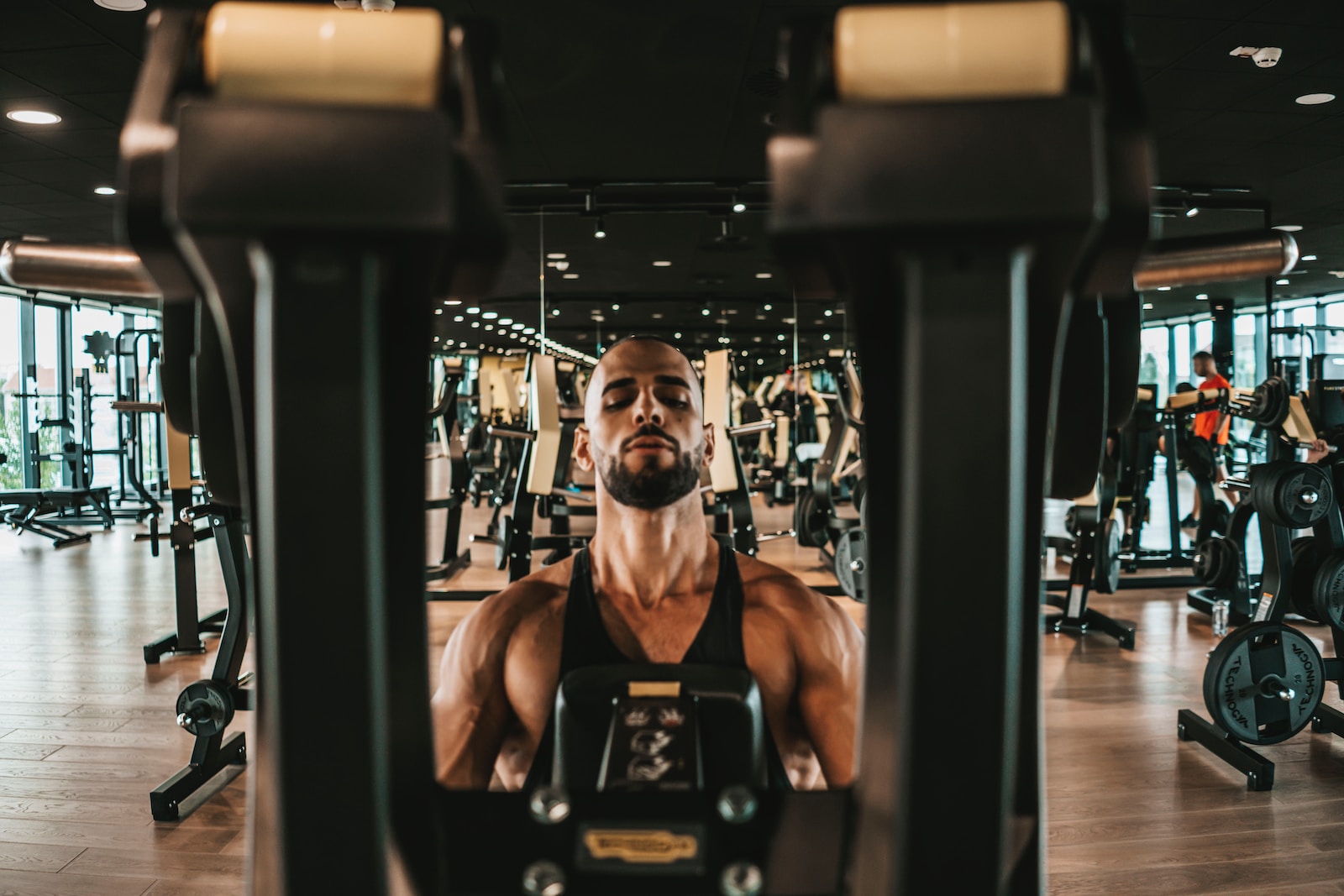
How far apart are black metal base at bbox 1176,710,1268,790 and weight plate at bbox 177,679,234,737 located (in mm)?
3391

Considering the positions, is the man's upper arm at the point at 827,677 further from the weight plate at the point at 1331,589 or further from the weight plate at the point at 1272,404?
the weight plate at the point at 1272,404

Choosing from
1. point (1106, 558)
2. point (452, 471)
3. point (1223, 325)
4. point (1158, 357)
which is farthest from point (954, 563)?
point (1158, 357)

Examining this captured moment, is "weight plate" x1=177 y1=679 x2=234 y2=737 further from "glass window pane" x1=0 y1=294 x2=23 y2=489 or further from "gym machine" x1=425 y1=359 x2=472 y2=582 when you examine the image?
"glass window pane" x1=0 y1=294 x2=23 y2=489

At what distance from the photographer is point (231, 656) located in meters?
3.08

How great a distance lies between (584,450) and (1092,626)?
14.6ft

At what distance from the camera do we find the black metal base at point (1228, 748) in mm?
2930

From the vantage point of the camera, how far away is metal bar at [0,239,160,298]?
0.73m

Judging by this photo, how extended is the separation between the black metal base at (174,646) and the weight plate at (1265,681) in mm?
4314

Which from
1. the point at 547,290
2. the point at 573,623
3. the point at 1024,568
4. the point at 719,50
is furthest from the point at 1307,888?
the point at 547,290

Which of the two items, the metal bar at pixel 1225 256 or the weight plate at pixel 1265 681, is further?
the weight plate at pixel 1265 681

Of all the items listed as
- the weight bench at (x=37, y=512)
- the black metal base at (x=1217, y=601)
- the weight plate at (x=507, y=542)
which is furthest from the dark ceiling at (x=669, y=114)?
the black metal base at (x=1217, y=601)

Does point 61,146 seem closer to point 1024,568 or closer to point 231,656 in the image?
point 231,656

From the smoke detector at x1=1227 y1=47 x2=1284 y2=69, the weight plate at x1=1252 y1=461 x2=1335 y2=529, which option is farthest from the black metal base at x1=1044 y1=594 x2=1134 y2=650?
the smoke detector at x1=1227 y1=47 x2=1284 y2=69

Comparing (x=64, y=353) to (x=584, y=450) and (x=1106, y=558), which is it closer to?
(x=1106, y=558)
